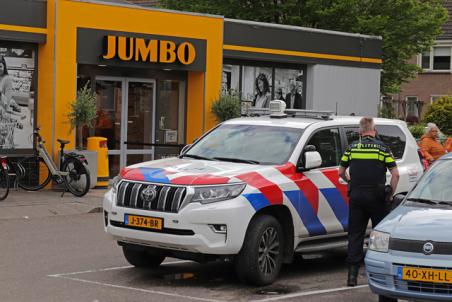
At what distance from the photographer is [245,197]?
8.74m

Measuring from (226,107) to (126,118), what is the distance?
2.48 metres

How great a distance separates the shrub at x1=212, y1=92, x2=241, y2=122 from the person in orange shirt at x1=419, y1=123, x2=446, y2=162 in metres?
5.16

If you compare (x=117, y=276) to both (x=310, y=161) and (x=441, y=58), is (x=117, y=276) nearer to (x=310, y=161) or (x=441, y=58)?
(x=310, y=161)

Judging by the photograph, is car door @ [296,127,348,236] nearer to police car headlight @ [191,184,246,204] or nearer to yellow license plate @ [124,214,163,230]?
police car headlight @ [191,184,246,204]

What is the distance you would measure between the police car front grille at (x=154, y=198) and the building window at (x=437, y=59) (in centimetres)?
4128

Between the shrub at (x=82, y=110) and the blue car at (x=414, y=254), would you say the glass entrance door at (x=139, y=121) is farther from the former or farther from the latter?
the blue car at (x=414, y=254)

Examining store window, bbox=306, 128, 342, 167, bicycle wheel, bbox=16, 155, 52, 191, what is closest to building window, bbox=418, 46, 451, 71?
bicycle wheel, bbox=16, 155, 52, 191

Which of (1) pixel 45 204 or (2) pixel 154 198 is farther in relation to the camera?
(1) pixel 45 204

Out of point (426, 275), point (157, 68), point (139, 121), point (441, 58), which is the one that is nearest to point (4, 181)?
point (139, 121)

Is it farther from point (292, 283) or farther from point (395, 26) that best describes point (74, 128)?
point (395, 26)

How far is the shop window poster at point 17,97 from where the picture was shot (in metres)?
17.9

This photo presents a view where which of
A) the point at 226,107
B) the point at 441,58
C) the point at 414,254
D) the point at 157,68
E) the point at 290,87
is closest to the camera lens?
the point at 414,254

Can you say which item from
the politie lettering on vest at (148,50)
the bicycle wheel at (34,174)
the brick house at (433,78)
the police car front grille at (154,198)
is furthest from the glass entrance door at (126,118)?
the brick house at (433,78)

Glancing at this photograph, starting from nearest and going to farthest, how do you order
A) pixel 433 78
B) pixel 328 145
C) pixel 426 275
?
1. pixel 426 275
2. pixel 328 145
3. pixel 433 78
